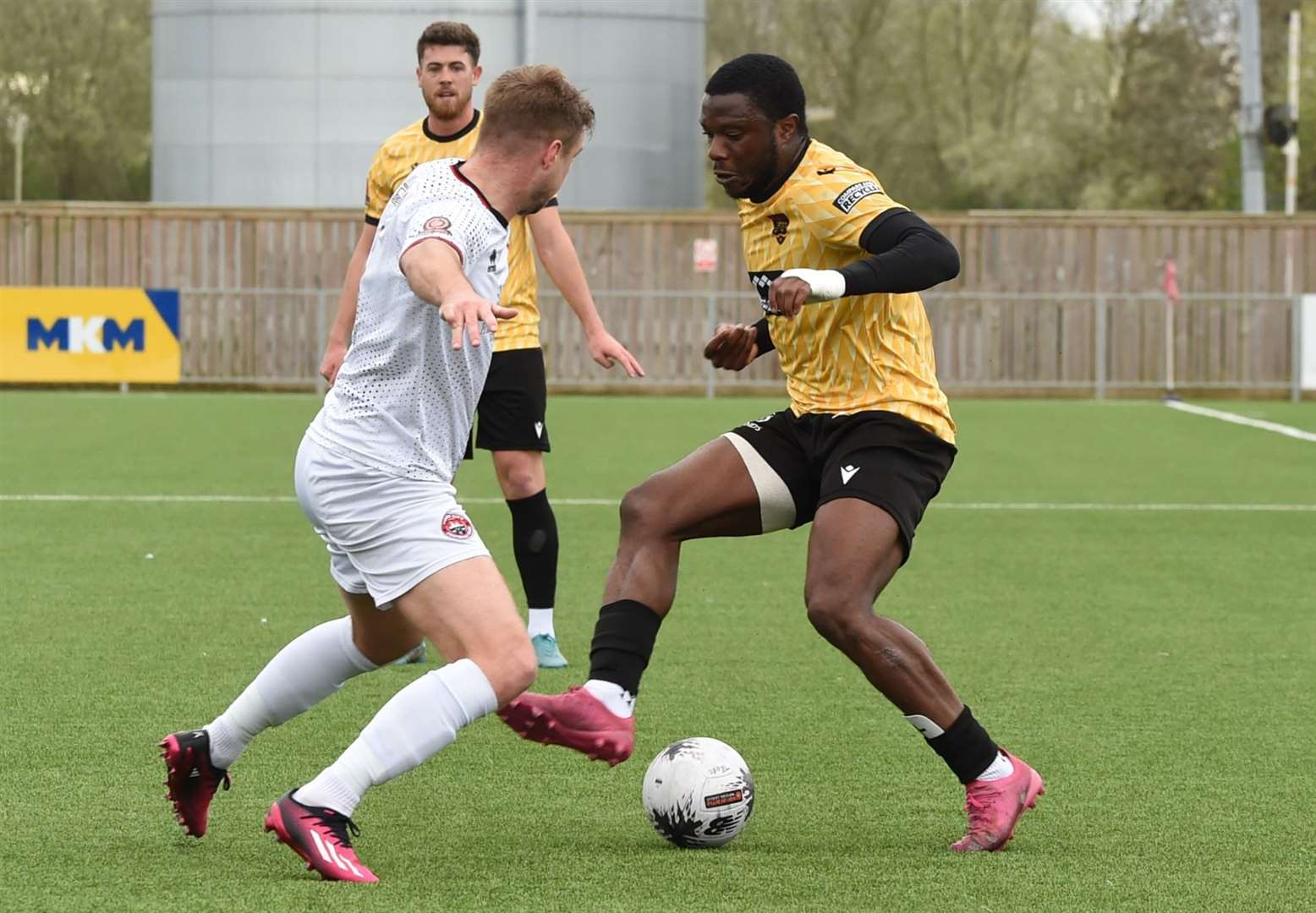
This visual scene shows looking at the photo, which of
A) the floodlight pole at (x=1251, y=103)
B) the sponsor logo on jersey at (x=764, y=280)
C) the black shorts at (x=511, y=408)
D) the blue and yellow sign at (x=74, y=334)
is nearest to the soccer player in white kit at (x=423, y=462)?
the sponsor logo on jersey at (x=764, y=280)

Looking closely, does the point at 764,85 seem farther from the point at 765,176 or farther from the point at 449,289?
the point at 449,289

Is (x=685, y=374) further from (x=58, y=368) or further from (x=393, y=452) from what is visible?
(x=393, y=452)

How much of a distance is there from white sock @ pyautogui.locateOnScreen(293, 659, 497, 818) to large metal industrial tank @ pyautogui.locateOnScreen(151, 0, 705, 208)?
82.2ft

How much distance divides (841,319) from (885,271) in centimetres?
45

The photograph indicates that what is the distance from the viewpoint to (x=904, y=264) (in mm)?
5047

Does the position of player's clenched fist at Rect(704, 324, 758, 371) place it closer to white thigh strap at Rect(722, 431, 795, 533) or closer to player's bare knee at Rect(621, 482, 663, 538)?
white thigh strap at Rect(722, 431, 795, 533)

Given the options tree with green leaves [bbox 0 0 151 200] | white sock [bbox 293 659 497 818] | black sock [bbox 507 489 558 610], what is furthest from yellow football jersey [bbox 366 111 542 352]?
tree with green leaves [bbox 0 0 151 200]

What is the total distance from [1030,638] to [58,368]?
19.7 m

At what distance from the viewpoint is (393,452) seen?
15.5 ft

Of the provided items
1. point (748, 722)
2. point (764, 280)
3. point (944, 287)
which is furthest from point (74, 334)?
point (764, 280)

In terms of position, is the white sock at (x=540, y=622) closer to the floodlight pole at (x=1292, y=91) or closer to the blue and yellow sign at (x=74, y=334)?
the blue and yellow sign at (x=74, y=334)

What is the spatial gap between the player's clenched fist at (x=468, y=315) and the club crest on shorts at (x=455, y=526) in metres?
0.59

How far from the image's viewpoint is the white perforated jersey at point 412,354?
4.58 m

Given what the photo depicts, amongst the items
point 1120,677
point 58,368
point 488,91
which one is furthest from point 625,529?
point 58,368
